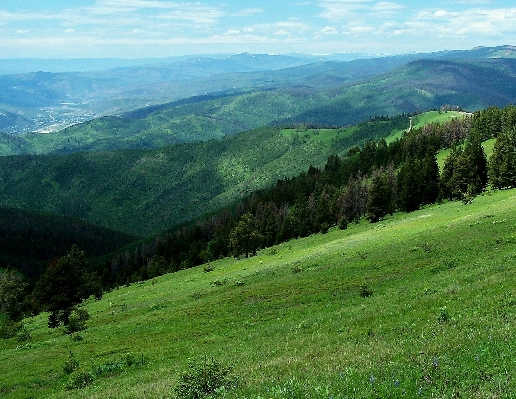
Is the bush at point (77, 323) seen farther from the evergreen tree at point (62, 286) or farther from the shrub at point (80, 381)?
the shrub at point (80, 381)

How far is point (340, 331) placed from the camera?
72.9ft

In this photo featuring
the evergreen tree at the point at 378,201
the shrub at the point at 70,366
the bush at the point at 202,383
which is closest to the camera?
the bush at the point at 202,383

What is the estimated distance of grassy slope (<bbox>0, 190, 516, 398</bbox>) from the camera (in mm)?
13391

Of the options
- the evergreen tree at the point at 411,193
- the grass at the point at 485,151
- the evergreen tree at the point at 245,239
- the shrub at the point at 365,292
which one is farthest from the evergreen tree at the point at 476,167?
the shrub at the point at 365,292

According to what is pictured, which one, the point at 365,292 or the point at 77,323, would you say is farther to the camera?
the point at 77,323

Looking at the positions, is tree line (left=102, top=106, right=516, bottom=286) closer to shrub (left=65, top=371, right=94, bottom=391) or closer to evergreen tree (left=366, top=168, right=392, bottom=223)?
evergreen tree (left=366, top=168, right=392, bottom=223)

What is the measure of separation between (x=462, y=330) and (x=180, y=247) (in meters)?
118

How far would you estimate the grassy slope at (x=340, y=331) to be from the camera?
43.9ft

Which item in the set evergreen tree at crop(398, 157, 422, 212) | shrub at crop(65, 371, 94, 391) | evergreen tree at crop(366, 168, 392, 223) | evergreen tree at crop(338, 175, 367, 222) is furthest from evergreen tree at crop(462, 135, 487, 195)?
shrub at crop(65, 371, 94, 391)

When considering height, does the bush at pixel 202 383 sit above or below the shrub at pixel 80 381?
above

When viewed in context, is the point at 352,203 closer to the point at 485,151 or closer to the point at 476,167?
the point at 476,167

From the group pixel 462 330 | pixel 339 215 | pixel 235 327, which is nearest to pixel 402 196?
pixel 339 215

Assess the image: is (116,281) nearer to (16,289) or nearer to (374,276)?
(16,289)

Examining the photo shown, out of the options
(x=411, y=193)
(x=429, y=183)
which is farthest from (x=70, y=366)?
(x=429, y=183)
